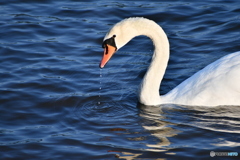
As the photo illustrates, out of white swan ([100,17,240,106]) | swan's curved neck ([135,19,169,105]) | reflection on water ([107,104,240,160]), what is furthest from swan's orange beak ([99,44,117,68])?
reflection on water ([107,104,240,160])

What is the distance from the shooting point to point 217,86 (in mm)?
7773

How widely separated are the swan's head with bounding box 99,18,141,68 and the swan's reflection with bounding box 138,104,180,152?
106 cm

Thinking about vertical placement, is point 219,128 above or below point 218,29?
below

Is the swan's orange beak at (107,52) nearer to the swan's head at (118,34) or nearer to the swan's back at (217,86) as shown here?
the swan's head at (118,34)

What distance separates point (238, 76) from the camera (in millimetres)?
7715

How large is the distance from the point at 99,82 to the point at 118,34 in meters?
1.85

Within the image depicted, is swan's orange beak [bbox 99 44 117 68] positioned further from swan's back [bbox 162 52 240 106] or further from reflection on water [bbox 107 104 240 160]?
swan's back [bbox 162 52 240 106]

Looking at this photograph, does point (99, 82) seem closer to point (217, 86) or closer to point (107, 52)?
point (107, 52)

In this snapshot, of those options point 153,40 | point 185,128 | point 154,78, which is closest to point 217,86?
point 185,128

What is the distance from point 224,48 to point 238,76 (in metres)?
3.05

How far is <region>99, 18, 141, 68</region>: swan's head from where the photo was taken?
7777 millimetres

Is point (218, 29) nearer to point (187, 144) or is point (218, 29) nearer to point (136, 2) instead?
point (136, 2)

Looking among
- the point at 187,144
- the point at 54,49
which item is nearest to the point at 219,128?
the point at 187,144

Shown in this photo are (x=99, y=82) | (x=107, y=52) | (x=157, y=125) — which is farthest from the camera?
(x=99, y=82)
